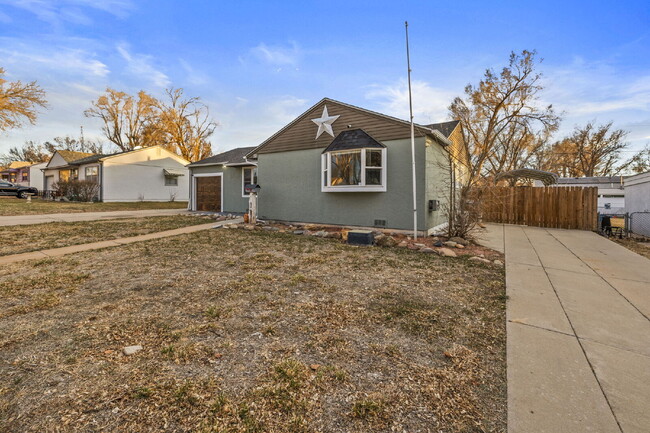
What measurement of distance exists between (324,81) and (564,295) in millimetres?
11807

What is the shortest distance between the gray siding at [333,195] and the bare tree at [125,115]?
29.6m

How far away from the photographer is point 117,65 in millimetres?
13719

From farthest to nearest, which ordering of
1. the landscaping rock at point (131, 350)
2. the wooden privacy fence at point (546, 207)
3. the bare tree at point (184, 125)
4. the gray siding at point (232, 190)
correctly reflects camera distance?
the bare tree at point (184, 125)
the gray siding at point (232, 190)
the wooden privacy fence at point (546, 207)
the landscaping rock at point (131, 350)

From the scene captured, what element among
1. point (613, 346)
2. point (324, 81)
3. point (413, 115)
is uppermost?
point (324, 81)

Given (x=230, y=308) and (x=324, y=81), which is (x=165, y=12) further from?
(x=230, y=308)

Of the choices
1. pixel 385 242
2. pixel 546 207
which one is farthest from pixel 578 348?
pixel 546 207

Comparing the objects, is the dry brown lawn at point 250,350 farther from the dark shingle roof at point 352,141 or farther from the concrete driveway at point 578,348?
the dark shingle roof at point 352,141

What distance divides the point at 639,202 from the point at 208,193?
19.3m

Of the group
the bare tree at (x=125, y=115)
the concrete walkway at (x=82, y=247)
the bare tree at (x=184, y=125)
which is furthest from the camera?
the bare tree at (x=184, y=125)

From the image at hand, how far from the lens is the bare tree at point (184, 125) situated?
32594mm

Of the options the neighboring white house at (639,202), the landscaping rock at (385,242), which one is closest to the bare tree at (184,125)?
the landscaping rock at (385,242)

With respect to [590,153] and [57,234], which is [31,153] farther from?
[590,153]

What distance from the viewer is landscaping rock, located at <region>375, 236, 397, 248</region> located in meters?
6.99

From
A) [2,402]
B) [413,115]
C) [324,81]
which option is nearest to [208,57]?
[324,81]
